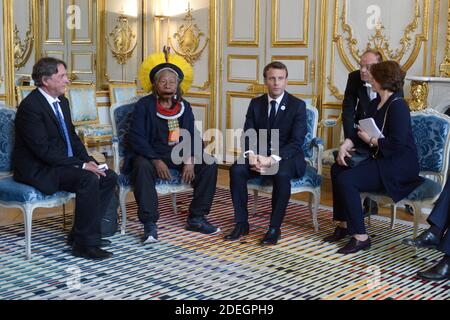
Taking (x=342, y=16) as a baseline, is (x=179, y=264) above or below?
below

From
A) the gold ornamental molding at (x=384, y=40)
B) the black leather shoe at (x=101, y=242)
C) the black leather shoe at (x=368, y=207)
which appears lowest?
the black leather shoe at (x=101, y=242)

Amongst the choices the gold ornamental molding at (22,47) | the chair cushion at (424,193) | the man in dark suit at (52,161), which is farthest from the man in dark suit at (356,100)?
the gold ornamental molding at (22,47)

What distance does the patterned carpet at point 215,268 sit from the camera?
10.9 ft

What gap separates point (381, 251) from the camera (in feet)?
13.4

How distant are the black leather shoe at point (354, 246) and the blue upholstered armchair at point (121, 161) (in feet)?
3.89

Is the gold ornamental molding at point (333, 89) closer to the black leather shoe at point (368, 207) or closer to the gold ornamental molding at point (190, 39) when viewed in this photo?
the black leather shoe at point (368, 207)

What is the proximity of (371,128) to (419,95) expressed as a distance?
1493 millimetres

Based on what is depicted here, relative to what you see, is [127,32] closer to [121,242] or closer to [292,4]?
[292,4]

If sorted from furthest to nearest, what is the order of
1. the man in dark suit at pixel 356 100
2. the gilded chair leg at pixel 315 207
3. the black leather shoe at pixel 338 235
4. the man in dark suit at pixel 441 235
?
the man in dark suit at pixel 356 100 < the gilded chair leg at pixel 315 207 < the black leather shoe at pixel 338 235 < the man in dark suit at pixel 441 235

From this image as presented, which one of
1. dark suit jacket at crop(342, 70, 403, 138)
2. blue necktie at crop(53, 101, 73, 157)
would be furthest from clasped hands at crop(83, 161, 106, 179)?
dark suit jacket at crop(342, 70, 403, 138)

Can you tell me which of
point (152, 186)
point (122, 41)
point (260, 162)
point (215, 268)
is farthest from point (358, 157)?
point (122, 41)

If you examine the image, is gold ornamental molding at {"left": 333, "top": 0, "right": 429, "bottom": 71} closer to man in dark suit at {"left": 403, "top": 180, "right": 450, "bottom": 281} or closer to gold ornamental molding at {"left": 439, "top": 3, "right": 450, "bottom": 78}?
gold ornamental molding at {"left": 439, "top": 3, "right": 450, "bottom": 78}

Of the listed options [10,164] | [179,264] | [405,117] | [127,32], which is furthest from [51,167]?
[127,32]

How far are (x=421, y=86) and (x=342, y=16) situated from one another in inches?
46.2
